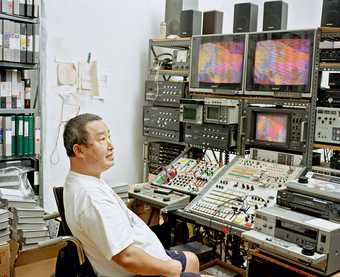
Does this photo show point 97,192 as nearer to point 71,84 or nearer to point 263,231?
point 263,231

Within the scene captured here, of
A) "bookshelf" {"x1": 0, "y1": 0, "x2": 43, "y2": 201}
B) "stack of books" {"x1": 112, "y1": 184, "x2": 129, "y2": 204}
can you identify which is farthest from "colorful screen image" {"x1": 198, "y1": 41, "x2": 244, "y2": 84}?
"bookshelf" {"x1": 0, "y1": 0, "x2": 43, "y2": 201}

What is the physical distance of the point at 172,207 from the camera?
3.04 meters

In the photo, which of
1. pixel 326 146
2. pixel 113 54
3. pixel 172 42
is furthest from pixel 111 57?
pixel 326 146

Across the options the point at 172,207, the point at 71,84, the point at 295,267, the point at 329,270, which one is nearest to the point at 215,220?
the point at 172,207

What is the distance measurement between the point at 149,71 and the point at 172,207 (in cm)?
174

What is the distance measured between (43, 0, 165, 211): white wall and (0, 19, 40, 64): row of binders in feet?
1.06

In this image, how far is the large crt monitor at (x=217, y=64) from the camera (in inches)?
133

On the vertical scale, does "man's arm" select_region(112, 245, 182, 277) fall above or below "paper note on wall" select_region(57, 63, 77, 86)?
below

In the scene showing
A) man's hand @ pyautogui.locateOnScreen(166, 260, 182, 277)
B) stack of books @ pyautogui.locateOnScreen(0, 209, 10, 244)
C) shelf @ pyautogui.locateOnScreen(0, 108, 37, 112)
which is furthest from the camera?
shelf @ pyautogui.locateOnScreen(0, 108, 37, 112)

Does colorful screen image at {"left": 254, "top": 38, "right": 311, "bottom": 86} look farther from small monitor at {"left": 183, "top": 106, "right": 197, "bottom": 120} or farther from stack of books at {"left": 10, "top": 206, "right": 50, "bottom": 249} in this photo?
stack of books at {"left": 10, "top": 206, "right": 50, "bottom": 249}

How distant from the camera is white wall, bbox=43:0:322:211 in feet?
12.4

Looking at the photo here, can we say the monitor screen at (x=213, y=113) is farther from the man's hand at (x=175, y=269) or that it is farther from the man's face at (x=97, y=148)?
the man's hand at (x=175, y=269)

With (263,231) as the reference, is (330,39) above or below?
above

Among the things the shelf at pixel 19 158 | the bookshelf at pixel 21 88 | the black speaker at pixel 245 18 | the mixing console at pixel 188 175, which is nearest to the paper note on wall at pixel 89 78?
the bookshelf at pixel 21 88
